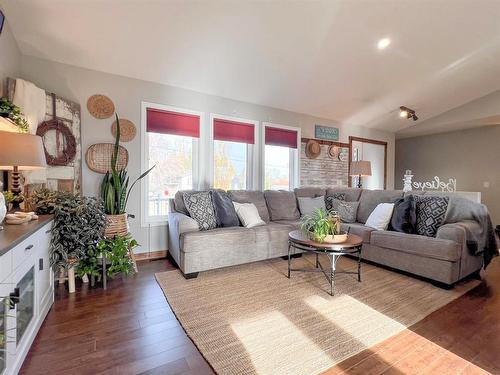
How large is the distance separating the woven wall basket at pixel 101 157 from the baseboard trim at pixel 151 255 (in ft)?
3.81

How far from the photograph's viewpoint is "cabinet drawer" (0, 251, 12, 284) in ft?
3.63

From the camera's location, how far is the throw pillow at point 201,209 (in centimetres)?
301

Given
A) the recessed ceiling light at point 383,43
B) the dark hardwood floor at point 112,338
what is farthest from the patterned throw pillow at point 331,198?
the dark hardwood floor at point 112,338

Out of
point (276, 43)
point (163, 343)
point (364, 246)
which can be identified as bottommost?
point (163, 343)

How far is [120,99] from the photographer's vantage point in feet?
10.5

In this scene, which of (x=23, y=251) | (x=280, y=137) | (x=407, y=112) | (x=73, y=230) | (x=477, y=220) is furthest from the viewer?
(x=407, y=112)

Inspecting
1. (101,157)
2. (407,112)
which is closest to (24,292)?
(101,157)

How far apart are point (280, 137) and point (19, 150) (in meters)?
3.57

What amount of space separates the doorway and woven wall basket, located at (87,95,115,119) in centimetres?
454

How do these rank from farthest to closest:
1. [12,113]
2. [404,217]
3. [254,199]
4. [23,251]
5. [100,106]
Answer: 1. [254,199]
2. [100,106]
3. [404,217]
4. [12,113]
5. [23,251]

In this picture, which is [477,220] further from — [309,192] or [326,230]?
[309,192]

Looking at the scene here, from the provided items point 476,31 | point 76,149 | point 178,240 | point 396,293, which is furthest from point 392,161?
point 76,149

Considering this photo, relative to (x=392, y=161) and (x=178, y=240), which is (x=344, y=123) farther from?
(x=178, y=240)

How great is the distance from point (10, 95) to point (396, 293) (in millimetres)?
3931
